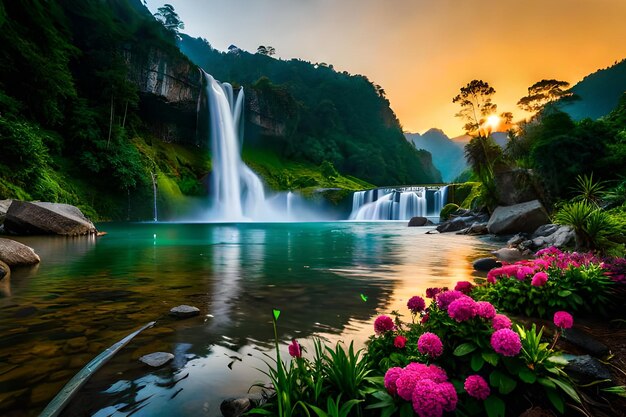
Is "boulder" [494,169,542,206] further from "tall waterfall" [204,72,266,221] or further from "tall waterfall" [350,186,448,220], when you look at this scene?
"tall waterfall" [204,72,266,221]

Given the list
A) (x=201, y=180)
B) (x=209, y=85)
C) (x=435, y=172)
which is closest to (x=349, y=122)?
(x=435, y=172)

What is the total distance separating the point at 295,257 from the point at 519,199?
1670cm

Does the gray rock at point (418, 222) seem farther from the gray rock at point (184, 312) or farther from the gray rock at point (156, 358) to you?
the gray rock at point (156, 358)

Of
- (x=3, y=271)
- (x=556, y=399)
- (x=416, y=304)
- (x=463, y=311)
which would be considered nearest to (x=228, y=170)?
(x=3, y=271)

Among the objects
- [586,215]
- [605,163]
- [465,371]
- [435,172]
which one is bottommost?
[465,371]

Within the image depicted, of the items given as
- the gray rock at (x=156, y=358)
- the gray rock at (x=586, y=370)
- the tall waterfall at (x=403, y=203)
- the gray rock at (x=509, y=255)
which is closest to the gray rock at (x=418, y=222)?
the tall waterfall at (x=403, y=203)

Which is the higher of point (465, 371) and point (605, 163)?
point (605, 163)

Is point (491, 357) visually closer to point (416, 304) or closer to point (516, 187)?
point (416, 304)

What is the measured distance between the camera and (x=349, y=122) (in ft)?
343

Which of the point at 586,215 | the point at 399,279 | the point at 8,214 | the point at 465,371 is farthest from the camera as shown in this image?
the point at 8,214

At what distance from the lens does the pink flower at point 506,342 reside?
2.09 meters

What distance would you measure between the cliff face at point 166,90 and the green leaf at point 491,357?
53.3 metres

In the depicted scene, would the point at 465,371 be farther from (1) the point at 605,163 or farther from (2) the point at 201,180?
(2) the point at 201,180

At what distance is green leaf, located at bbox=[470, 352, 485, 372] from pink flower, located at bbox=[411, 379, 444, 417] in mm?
462
